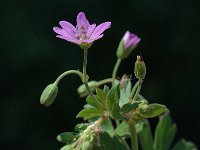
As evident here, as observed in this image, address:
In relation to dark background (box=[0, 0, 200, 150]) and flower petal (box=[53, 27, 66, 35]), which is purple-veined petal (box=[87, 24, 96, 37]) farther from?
dark background (box=[0, 0, 200, 150])

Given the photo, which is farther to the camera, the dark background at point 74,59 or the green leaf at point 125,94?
the dark background at point 74,59

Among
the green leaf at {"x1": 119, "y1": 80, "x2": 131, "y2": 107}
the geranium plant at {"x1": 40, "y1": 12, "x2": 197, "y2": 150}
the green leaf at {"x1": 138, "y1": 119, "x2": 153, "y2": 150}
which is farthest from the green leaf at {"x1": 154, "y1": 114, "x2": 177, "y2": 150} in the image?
the green leaf at {"x1": 119, "y1": 80, "x2": 131, "y2": 107}

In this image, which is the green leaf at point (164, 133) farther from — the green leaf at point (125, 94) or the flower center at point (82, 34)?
the flower center at point (82, 34)

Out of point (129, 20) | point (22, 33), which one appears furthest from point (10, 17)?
point (129, 20)

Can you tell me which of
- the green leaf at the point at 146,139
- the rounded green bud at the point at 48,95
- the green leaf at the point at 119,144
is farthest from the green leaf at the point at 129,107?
the green leaf at the point at 146,139

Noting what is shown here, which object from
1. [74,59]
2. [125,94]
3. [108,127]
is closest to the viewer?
[125,94]

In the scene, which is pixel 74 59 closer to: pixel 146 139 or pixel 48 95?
pixel 146 139

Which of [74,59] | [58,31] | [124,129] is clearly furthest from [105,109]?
[74,59]
